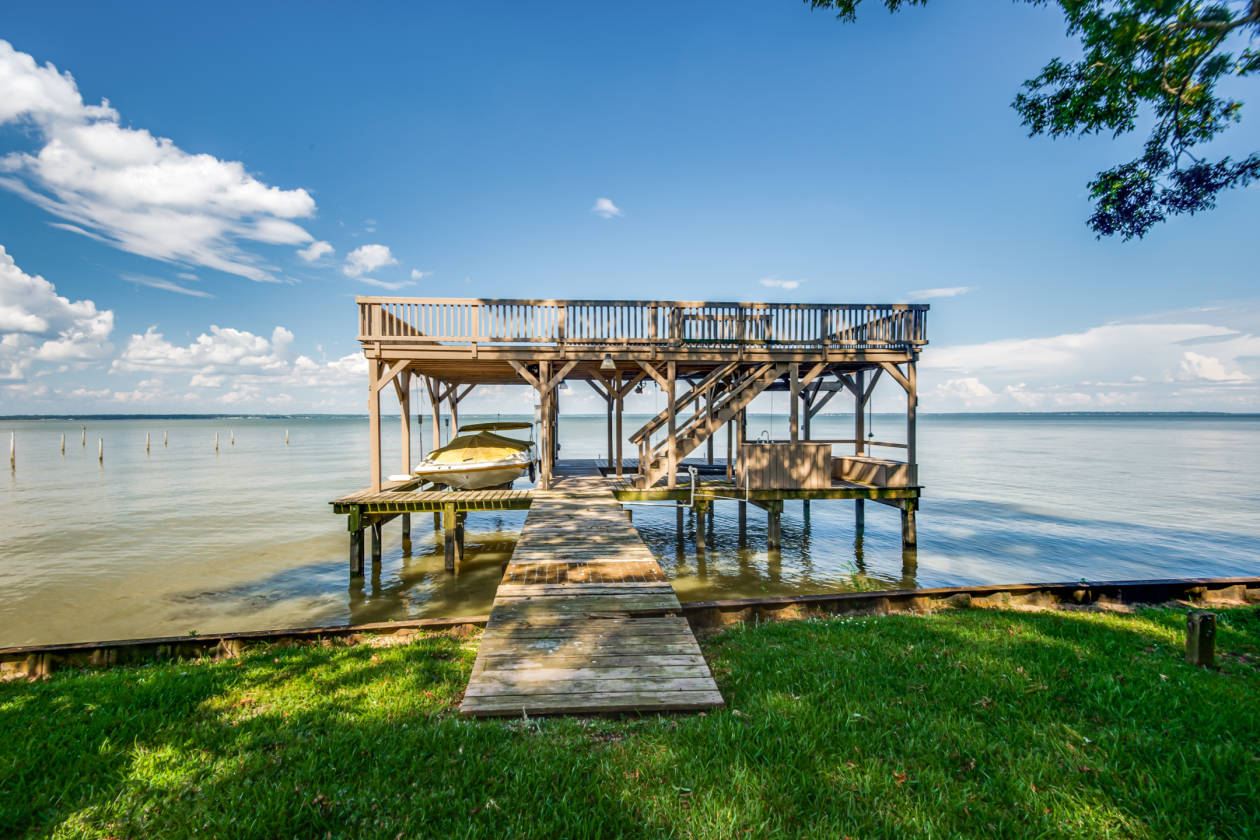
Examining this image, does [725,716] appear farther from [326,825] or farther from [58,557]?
[58,557]

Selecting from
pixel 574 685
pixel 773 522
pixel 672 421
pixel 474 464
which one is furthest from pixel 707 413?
pixel 574 685

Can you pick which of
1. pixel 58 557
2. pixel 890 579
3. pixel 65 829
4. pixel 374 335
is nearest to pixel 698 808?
pixel 65 829

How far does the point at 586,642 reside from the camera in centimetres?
492

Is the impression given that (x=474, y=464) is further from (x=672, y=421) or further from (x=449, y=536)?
(x=672, y=421)

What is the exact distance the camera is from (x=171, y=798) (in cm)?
301

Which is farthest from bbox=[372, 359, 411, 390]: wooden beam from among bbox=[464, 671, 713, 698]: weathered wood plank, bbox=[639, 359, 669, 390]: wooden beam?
bbox=[464, 671, 713, 698]: weathered wood plank

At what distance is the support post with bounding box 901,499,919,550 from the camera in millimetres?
14086

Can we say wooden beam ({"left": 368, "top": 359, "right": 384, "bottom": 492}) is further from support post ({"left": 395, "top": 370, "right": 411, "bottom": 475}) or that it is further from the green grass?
the green grass

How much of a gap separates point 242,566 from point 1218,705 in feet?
57.7

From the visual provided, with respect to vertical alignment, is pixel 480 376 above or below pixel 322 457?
above

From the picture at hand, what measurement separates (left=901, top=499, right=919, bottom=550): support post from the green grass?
9.13m

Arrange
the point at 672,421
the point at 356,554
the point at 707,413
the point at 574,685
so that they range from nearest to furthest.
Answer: the point at 574,685, the point at 356,554, the point at 672,421, the point at 707,413

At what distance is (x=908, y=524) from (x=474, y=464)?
40.3 feet

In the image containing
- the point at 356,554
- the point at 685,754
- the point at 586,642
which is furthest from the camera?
the point at 356,554
